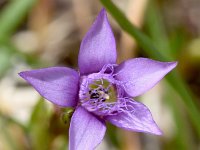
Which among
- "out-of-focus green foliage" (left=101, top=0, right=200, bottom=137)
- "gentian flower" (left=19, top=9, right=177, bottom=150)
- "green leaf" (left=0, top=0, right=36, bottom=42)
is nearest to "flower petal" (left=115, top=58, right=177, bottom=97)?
"gentian flower" (left=19, top=9, right=177, bottom=150)

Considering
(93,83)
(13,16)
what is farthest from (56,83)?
(13,16)

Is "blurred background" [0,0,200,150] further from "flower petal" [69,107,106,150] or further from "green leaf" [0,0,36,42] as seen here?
"flower petal" [69,107,106,150]

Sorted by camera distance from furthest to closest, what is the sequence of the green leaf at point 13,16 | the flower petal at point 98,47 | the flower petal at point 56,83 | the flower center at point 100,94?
1. the green leaf at point 13,16
2. the flower center at point 100,94
3. the flower petal at point 98,47
4. the flower petal at point 56,83

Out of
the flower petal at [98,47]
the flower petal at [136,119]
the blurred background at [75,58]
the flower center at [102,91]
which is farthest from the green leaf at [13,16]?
the flower petal at [136,119]

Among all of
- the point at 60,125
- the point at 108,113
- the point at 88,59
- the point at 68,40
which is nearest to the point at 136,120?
the point at 108,113

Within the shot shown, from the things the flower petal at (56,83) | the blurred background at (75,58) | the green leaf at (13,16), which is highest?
the green leaf at (13,16)

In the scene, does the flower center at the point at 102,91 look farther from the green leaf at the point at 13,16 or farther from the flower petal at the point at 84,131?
the green leaf at the point at 13,16

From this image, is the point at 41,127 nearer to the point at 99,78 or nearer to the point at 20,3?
the point at 99,78
